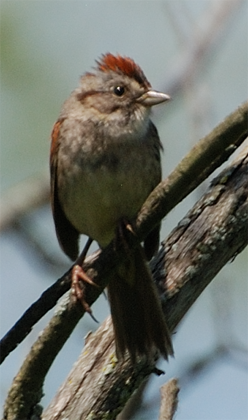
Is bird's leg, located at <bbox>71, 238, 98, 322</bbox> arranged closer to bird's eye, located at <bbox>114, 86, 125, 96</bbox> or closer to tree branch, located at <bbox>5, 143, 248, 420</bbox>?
tree branch, located at <bbox>5, 143, 248, 420</bbox>

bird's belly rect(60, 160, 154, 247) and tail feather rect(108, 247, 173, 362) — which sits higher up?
bird's belly rect(60, 160, 154, 247)

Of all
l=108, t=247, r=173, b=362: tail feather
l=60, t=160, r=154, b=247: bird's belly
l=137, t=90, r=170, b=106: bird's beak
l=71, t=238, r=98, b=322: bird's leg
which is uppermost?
l=137, t=90, r=170, b=106: bird's beak

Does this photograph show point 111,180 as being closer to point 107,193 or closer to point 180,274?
point 107,193

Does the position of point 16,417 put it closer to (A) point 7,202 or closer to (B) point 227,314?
(B) point 227,314

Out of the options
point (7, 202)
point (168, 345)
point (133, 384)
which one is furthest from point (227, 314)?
point (7, 202)

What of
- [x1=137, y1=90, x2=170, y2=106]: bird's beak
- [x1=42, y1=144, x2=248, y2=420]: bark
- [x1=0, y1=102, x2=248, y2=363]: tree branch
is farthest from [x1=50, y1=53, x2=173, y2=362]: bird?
[x1=0, y1=102, x2=248, y2=363]: tree branch

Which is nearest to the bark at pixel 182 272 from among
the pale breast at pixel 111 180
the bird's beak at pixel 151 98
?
the pale breast at pixel 111 180

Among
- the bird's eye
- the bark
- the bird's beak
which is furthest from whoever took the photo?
the bird's eye
